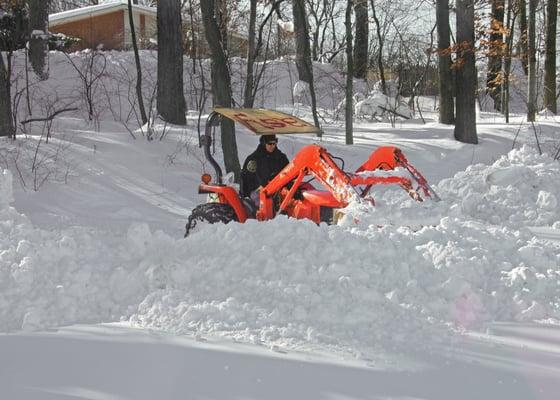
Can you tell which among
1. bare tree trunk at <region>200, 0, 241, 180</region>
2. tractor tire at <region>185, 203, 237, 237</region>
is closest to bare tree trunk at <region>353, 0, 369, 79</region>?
bare tree trunk at <region>200, 0, 241, 180</region>

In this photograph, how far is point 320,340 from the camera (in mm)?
3908

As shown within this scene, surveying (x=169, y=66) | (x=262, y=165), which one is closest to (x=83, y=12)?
(x=169, y=66)

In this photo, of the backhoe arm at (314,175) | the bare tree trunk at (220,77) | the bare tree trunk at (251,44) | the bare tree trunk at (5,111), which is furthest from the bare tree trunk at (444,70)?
the backhoe arm at (314,175)

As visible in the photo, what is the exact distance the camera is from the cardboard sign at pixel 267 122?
692cm

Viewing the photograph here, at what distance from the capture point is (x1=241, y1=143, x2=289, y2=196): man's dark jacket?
766 cm

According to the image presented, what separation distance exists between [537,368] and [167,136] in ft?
36.6

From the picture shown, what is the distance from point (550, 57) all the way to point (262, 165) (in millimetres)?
15511

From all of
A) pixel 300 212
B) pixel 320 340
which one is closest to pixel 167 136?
pixel 300 212

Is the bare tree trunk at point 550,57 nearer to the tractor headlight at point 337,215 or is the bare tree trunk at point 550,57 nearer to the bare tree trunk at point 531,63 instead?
the bare tree trunk at point 531,63

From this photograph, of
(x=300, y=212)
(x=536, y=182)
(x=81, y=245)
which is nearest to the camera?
(x=81, y=245)

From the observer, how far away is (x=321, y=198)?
21.9 feet

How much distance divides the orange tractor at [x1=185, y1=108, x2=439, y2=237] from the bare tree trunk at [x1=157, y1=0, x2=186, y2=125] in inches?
276

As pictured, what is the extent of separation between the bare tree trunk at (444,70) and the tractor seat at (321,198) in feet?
34.7

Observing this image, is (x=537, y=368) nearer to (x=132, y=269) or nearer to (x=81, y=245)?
(x=132, y=269)
